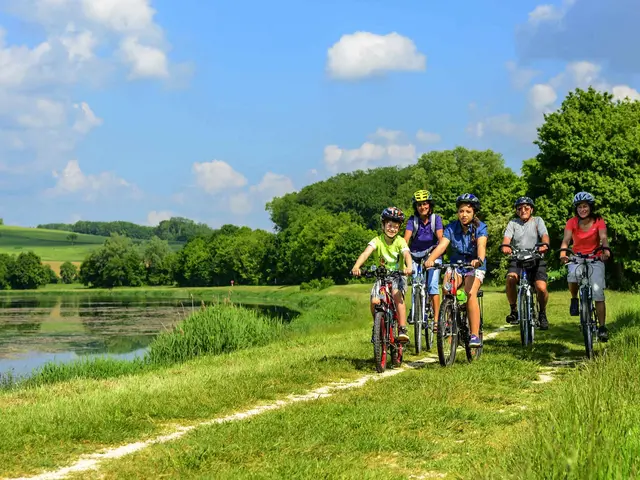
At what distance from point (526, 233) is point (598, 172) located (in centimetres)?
2841

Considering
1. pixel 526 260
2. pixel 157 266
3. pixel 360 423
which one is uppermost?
pixel 157 266

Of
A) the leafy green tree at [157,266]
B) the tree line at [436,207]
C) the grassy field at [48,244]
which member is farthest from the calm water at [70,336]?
the grassy field at [48,244]

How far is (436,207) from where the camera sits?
67.4m

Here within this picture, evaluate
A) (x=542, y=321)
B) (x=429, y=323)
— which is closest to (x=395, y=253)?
(x=429, y=323)

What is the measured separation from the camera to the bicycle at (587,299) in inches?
409

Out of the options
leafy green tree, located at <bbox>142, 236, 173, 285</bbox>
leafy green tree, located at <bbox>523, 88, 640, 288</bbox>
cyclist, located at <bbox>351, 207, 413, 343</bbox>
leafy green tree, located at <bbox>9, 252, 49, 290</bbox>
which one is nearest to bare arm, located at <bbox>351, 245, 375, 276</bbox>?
cyclist, located at <bbox>351, 207, 413, 343</bbox>

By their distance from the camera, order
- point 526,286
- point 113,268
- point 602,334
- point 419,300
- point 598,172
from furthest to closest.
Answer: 1. point 113,268
2. point 598,172
3. point 419,300
4. point 526,286
5. point 602,334

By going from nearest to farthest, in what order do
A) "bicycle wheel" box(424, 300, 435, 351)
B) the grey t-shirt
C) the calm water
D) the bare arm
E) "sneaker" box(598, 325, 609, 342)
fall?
the bare arm, "sneaker" box(598, 325, 609, 342), the grey t-shirt, "bicycle wheel" box(424, 300, 435, 351), the calm water

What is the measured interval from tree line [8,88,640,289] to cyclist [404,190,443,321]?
111 cm

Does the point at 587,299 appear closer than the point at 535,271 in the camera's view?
Yes

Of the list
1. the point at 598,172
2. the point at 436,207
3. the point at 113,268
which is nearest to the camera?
the point at 598,172

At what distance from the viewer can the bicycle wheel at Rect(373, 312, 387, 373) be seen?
1021 centimetres

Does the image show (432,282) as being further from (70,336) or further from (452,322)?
(70,336)

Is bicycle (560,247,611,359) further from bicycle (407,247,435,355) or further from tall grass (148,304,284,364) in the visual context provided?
tall grass (148,304,284,364)
